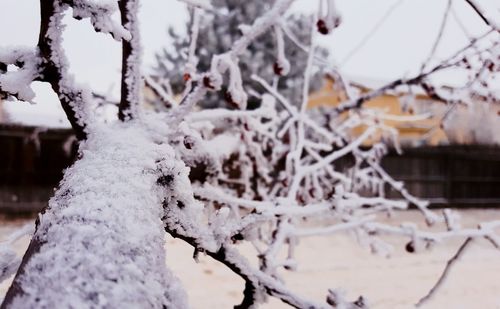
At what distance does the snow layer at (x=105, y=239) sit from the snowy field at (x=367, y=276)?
2.70 metres

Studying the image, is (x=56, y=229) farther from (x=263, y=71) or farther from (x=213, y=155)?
(x=263, y=71)

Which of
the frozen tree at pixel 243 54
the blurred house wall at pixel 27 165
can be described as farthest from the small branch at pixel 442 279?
the frozen tree at pixel 243 54

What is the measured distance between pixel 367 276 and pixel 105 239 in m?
4.62

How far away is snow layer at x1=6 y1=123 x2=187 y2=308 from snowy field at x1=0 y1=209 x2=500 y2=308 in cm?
270

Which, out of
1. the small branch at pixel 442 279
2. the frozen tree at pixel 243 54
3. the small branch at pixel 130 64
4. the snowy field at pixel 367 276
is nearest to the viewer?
the small branch at pixel 130 64

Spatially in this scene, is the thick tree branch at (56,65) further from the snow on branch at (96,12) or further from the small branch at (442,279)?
the small branch at (442,279)

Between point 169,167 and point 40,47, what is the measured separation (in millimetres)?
346

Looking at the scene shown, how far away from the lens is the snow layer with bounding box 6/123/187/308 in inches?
24.9

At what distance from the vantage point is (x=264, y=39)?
1490cm

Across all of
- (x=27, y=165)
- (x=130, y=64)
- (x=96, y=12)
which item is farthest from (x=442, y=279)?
(x=27, y=165)

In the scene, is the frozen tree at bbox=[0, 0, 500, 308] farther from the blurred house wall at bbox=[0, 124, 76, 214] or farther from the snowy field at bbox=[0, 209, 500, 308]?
the blurred house wall at bbox=[0, 124, 76, 214]

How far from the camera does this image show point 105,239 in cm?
71

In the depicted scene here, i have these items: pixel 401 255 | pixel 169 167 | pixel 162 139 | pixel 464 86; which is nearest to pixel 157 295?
pixel 169 167

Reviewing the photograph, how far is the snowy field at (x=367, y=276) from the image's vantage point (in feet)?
13.0
